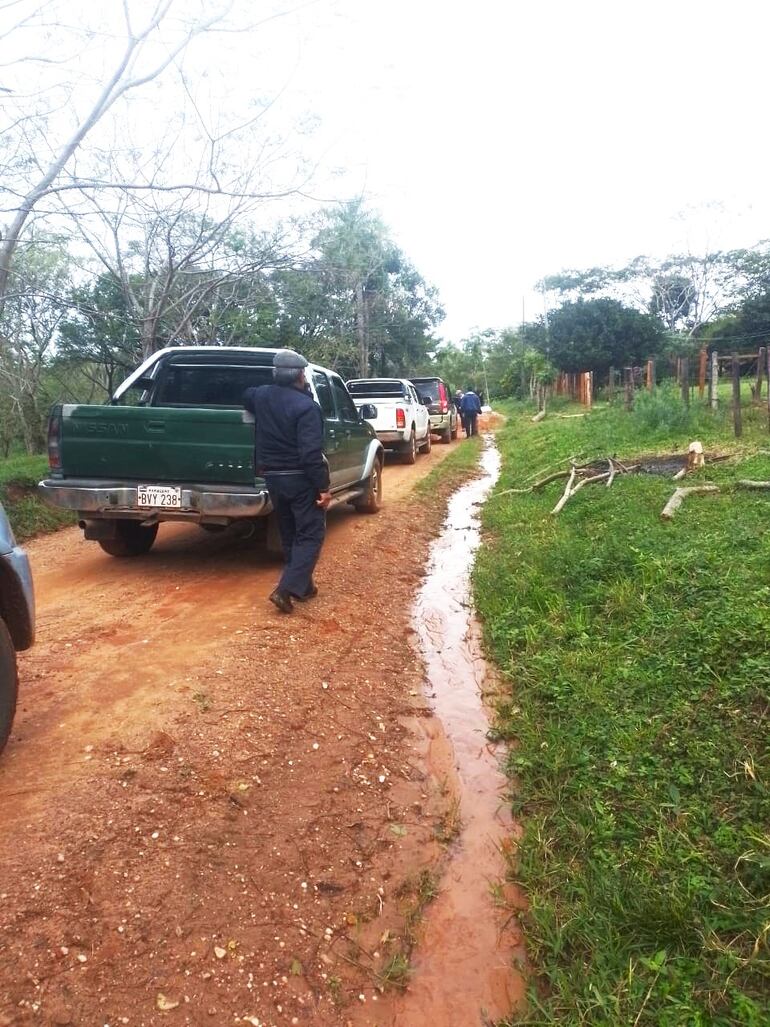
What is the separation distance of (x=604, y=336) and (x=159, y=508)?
103ft

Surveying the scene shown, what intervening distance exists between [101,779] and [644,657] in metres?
2.82

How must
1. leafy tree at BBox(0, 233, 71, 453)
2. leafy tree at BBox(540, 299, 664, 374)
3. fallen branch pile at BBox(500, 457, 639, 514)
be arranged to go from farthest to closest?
leafy tree at BBox(540, 299, 664, 374) → leafy tree at BBox(0, 233, 71, 453) → fallen branch pile at BBox(500, 457, 639, 514)

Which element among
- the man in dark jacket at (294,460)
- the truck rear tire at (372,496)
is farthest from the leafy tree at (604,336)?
the man in dark jacket at (294,460)

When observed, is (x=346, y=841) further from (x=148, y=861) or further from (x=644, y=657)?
(x=644, y=657)

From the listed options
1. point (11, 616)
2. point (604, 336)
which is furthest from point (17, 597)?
point (604, 336)

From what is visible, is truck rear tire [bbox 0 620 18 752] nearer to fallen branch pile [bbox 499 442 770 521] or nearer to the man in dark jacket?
the man in dark jacket

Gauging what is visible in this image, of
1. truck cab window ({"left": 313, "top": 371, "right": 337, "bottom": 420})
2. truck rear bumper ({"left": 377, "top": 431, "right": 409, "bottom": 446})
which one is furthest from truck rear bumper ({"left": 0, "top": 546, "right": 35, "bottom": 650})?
truck rear bumper ({"left": 377, "top": 431, "right": 409, "bottom": 446})

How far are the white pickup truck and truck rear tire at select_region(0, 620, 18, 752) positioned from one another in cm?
1073

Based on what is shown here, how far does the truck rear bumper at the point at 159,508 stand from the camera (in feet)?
18.2

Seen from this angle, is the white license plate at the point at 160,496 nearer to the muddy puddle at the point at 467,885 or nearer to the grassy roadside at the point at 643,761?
the muddy puddle at the point at 467,885

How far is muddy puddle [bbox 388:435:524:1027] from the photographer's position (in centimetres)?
214

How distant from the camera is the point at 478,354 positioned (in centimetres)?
6719

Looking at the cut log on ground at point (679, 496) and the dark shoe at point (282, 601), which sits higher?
the cut log on ground at point (679, 496)

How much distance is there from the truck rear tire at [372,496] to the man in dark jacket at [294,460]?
3765 mm
